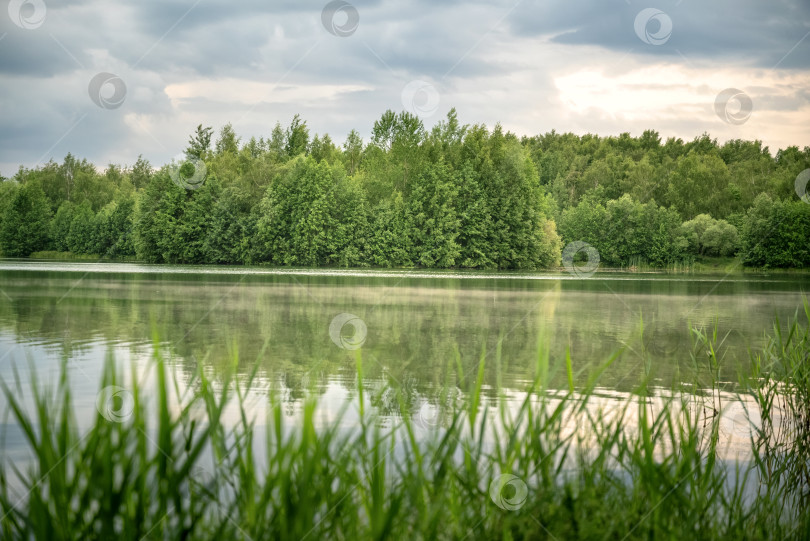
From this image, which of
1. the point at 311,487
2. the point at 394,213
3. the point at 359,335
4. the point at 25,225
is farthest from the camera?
the point at 25,225

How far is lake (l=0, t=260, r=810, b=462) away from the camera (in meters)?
10.2

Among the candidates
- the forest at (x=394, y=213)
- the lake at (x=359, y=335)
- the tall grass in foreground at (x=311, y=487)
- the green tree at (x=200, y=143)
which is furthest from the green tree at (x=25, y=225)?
the tall grass in foreground at (x=311, y=487)

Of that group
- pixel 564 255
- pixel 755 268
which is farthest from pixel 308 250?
pixel 755 268

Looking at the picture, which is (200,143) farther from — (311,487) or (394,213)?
(311,487)

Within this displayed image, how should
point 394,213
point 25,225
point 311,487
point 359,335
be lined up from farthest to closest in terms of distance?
point 25,225 < point 394,213 < point 359,335 < point 311,487

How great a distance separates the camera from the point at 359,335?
1500 centimetres

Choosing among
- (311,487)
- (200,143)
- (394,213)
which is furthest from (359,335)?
(200,143)

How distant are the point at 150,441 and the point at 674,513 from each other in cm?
388

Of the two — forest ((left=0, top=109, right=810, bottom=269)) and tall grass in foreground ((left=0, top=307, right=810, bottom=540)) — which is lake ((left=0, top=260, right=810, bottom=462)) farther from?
forest ((left=0, top=109, right=810, bottom=269))

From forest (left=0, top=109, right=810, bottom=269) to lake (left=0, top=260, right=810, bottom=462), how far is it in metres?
37.5

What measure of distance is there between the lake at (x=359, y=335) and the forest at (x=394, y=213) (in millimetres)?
37538

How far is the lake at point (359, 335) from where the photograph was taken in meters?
10.2

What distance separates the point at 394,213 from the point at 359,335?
51802 mm

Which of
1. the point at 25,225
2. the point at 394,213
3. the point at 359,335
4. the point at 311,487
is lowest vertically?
the point at 359,335
